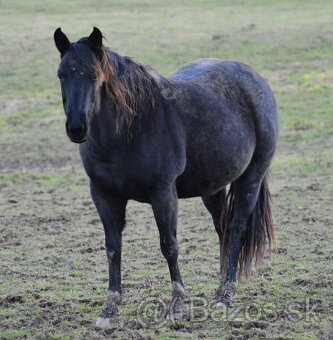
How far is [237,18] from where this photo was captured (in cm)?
2625

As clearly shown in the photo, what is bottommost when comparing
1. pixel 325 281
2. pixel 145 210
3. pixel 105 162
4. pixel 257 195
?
pixel 145 210

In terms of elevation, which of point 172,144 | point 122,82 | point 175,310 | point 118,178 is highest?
point 122,82

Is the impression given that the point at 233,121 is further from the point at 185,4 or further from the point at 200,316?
the point at 185,4

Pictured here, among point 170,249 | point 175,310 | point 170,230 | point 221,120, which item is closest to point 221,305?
point 175,310

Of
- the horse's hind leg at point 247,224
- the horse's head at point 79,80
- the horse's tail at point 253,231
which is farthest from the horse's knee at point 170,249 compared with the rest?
the horse's head at point 79,80

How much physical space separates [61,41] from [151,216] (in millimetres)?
4729

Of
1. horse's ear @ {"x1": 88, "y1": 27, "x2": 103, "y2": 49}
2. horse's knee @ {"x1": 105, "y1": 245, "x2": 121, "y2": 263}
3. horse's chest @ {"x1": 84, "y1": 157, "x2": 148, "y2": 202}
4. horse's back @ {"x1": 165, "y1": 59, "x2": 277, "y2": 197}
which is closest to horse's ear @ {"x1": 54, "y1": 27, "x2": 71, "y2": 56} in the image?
horse's ear @ {"x1": 88, "y1": 27, "x2": 103, "y2": 49}

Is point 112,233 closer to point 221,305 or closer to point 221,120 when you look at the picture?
point 221,305

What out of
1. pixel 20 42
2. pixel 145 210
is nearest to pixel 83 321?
pixel 145 210

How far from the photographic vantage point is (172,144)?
5.95 meters

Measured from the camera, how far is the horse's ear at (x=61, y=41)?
17.8ft

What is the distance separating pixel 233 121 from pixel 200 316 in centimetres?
155

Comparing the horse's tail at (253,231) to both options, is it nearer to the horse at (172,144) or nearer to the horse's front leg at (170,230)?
the horse at (172,144)

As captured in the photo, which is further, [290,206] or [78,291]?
[290,206]
